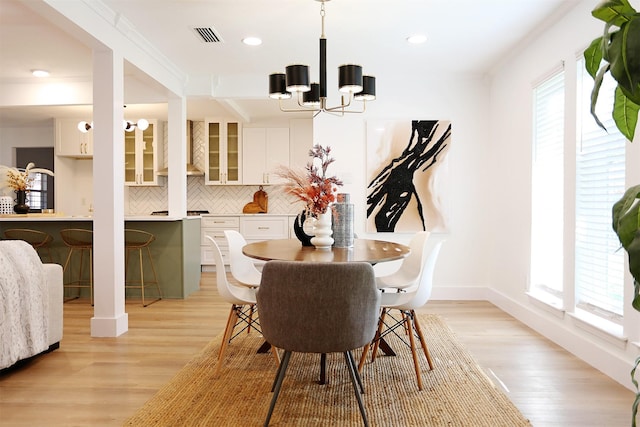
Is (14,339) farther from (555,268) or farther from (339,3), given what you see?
(555,268)

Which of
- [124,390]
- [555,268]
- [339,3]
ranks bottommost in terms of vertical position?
[124,390]

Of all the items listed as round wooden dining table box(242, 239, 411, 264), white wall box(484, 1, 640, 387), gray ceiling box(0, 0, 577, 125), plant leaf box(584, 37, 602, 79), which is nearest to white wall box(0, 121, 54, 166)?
gray ceiling box(0, 0, 577, 125)

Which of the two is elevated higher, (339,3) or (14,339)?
(339,3)

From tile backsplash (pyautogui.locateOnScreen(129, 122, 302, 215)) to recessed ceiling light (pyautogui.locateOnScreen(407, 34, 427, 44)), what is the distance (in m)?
4.06

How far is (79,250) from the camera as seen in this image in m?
5.06

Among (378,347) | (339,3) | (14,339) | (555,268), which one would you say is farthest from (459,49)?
(14,339)

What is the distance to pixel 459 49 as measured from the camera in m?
4.30

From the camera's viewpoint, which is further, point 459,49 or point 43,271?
point 459,49

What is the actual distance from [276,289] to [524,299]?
306cm

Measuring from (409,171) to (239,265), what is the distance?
8.05 feet

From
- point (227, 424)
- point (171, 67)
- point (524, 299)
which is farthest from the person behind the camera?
point (171, 67)

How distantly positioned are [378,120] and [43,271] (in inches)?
139

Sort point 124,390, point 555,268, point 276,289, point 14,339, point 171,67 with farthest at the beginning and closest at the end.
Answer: point 171,67, point 555,268, point 14,339, point 124,390, point 276,289

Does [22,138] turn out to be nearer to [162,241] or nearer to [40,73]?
[40,73]
